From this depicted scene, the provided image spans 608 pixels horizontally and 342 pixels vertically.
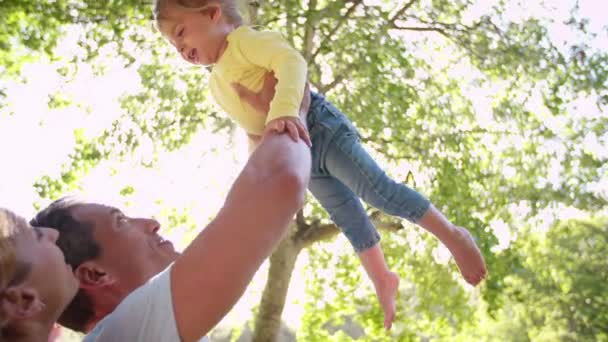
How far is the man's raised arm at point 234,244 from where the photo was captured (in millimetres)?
1022

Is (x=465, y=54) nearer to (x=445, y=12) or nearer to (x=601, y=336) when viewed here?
(x=445, y=12)

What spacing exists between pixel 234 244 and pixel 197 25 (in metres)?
1.51

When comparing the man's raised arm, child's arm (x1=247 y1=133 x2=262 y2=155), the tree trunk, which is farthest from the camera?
the tree trunk

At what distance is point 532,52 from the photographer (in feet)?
31.0

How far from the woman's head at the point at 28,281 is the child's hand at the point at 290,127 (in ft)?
1.73

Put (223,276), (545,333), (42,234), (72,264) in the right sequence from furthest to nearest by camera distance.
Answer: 1. (545,333)
2. (72,264)
3. (42,234)
4. (223,276)

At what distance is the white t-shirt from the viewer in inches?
44.3

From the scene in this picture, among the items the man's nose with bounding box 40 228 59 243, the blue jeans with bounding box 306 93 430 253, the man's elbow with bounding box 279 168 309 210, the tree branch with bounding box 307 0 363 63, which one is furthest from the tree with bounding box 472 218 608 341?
the man's elbow with bounding box 279 168 309 210

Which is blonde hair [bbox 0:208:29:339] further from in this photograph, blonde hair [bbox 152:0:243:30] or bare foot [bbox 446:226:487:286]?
bare foot [bbox 446:226:487:286]

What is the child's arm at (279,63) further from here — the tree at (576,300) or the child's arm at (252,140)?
the tree at (576,300)

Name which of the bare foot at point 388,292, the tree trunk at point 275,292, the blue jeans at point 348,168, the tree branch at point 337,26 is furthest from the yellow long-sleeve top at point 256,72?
the tree trunk at point 275,292

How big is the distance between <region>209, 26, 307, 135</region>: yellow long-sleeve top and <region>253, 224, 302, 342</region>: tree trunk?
756cm

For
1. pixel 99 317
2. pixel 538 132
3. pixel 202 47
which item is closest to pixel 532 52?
pixel 538 132

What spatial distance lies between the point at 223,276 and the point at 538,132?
32.8 feet
